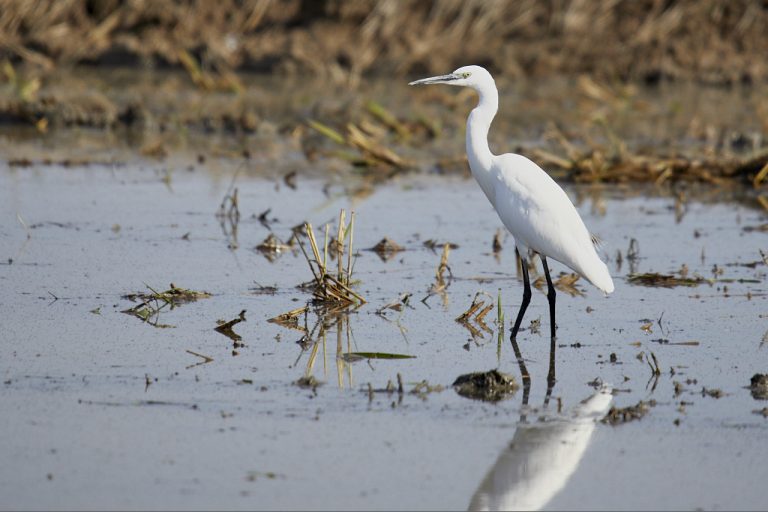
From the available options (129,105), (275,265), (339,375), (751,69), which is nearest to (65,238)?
(275,265)

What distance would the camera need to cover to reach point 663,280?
7.90 m

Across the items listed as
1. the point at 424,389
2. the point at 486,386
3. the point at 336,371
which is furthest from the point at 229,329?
the point at 486,386

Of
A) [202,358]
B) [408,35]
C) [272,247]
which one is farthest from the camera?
[408,35]

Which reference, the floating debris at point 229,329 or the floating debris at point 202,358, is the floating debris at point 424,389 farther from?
the floating debris at point 229,329

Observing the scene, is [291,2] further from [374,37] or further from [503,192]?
[503,192]

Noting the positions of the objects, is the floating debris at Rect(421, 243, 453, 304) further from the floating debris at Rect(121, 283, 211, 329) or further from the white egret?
the floating debris at Rect(121, 283, 211, 329)

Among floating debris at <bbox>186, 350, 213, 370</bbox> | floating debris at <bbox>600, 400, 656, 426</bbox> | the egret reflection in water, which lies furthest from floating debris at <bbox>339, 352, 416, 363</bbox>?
floating debris at <bbox>600, 400, 656, 426</bbox>

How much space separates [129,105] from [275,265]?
7505 millimetres

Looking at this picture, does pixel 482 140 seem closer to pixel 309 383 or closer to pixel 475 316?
pixel 475 316

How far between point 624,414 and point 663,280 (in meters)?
2.83

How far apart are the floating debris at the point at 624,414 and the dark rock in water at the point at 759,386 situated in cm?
59

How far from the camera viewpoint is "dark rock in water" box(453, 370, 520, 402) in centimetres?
549

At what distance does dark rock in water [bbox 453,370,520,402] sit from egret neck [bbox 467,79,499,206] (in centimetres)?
181

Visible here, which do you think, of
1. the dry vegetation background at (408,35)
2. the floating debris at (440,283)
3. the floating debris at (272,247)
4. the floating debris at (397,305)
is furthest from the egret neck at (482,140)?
the dry vegetation background at (408,35)
